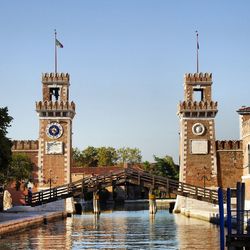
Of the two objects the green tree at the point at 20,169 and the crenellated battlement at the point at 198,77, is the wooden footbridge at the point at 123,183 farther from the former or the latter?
the crenellated battlement at the point at 198,77

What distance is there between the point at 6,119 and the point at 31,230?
22.7 feet

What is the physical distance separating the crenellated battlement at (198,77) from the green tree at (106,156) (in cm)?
6801

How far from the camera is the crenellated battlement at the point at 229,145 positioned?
61.5 metres

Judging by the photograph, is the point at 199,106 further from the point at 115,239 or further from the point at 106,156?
the point at 106,156

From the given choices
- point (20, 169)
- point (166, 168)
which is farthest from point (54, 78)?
point (166, 168)

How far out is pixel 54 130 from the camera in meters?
61.5

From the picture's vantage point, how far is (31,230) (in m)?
34.1

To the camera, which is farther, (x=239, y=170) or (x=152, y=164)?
(x=152, y=164)

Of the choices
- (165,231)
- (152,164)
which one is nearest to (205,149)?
(165,231)

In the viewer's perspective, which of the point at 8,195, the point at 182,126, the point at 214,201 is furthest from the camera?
the point at 182,126

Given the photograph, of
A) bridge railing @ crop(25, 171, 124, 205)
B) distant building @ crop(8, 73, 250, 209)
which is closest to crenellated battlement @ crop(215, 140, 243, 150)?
distant building @ crop(8, 73, 250, 209)

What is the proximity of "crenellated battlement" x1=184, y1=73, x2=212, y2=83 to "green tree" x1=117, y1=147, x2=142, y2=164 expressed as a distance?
7174cm

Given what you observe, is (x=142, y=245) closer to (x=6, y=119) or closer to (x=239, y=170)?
(x=6, y=119)

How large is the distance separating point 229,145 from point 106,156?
70.5 m
